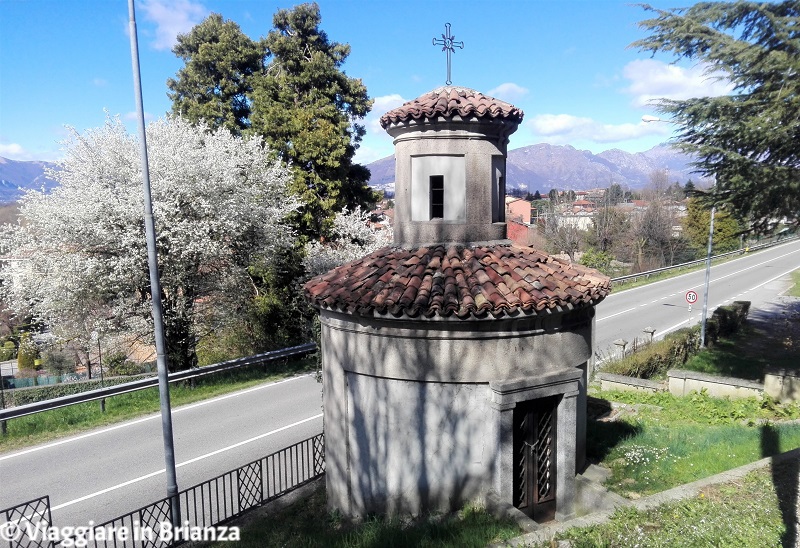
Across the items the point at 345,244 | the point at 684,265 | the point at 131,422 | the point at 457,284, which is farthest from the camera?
the point at 684,265

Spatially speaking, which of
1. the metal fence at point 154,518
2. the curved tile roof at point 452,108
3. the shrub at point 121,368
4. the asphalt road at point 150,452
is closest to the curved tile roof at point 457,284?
the curved tile roof at point 452,108

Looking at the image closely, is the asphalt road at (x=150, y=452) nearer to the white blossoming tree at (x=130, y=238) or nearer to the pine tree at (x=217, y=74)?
the white blossoming tree at (x=130, y=238)

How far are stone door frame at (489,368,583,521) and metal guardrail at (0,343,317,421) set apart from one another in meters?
12.0

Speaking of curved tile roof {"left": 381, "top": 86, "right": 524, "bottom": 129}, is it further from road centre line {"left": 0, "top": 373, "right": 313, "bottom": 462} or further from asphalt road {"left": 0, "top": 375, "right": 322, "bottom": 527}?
road centre line {"left": 0, "top": 373, "right": 313, "bottom": 462}

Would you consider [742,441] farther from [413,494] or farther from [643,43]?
[643,43]

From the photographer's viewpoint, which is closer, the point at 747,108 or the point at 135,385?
the point at 747,108

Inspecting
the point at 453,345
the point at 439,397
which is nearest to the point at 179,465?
the point at 439,397

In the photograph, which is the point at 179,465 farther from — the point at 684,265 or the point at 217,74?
the point at 684,265

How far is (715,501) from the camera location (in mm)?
6117

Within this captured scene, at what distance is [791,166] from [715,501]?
9.49 m

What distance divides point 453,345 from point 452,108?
331 centimetres

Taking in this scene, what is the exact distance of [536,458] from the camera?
689cm

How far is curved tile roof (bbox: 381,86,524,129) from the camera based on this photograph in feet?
23.7

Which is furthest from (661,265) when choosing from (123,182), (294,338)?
(123,182)
